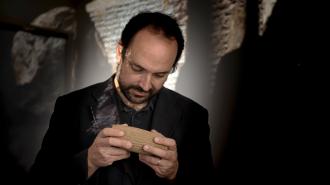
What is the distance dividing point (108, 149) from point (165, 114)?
0.65 meters

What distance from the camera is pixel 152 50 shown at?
7.14 ft

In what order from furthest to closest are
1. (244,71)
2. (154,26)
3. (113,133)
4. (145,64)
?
1. (244,71)
2. (154,26)
3. (145,64)
4. (113,133)

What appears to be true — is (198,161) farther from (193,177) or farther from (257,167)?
(257,167)

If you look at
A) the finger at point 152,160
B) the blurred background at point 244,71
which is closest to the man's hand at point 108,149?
the finger at point 152,160

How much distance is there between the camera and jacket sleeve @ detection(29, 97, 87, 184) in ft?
6.43

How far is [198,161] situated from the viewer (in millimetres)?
2361

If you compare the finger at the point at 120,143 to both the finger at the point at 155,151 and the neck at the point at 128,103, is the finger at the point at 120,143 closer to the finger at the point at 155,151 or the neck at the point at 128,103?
the finger at the point at 155,151

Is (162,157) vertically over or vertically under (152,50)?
under

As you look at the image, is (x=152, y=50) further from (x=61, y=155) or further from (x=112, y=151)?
(x=61, y=155)

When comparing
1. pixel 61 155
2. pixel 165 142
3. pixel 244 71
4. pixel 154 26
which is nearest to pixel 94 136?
pixel 61 155

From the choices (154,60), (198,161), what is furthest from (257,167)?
(154,60)

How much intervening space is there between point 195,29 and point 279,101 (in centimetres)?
105

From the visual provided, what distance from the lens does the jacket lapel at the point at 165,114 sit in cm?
232

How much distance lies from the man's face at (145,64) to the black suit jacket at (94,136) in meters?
0.21
